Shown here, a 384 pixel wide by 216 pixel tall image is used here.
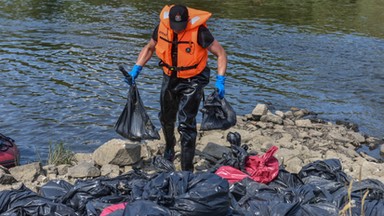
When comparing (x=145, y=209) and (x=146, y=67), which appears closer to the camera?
(x=145, y=209)

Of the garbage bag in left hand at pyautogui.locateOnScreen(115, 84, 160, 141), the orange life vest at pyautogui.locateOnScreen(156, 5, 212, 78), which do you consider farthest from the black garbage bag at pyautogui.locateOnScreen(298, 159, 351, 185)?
the garbage bag in left hand at pyautogui.locateOnScreen(115, 84, 160, 141)

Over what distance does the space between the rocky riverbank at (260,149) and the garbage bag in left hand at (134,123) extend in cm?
56

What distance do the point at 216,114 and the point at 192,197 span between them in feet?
6.99

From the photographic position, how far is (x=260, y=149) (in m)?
8.95

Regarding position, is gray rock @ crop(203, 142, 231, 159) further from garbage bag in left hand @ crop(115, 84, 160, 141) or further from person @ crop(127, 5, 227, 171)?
garbage bag in left hand @ crop(115, 84, 160, 141)

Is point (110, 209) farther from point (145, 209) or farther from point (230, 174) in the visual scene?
point (230, 174)

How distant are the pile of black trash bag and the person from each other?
3.03 feet

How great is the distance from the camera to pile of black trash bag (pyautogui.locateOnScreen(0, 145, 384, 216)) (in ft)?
17.0

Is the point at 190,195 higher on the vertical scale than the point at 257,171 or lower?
higher

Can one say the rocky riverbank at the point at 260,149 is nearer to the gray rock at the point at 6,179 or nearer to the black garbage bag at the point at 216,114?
the gray rock at the point at 6,179

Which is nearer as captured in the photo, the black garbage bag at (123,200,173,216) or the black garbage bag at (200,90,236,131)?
the black garbage bag at (123,200,173,216)

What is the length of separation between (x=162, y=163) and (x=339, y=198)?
2252mm

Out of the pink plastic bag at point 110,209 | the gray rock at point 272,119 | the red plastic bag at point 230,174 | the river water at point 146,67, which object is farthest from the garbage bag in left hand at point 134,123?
the gray rock at point 272,119

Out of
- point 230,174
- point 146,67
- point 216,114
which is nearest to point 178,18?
point 216,114
